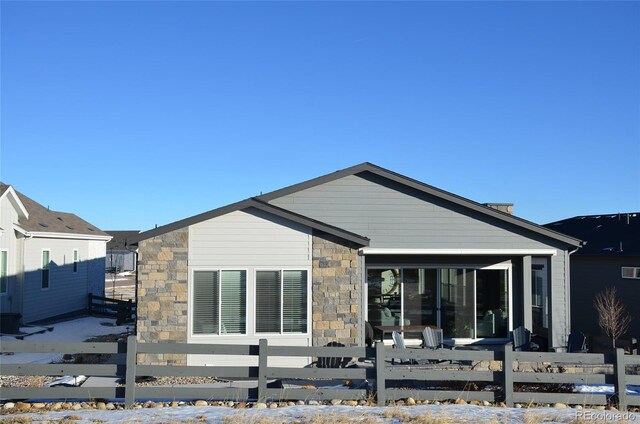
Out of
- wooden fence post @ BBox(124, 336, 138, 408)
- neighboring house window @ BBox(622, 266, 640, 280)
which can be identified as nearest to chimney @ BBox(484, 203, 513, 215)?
neighboring house window @ BBox(622, 266, 640, 280)

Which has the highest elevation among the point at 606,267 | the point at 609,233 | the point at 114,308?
the point at 609,233

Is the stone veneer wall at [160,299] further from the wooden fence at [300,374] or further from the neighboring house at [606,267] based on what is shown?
the neighboring house at [606,267]

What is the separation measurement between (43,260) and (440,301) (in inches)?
588

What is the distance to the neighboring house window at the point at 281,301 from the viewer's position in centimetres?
1362

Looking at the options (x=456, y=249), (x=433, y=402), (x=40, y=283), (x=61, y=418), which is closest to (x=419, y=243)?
(x=456, y=249)

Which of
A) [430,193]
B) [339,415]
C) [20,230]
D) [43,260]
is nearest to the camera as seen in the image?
[339,415]

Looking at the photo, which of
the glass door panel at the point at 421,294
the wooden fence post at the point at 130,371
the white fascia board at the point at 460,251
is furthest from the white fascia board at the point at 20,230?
the wooden fence post at the point at 130,371

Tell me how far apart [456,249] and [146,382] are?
7.80 m

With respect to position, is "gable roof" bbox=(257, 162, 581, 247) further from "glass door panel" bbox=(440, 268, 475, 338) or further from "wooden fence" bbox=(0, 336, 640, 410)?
"wooden fence" bbox=(0, 336, 640, 410)

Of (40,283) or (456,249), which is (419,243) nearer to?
(456,249)

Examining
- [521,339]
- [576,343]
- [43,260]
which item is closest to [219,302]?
[521,339]

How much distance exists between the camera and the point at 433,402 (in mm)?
9797

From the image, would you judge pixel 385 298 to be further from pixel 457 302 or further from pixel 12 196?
pixel 12 196

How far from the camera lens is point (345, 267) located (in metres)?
13.9
